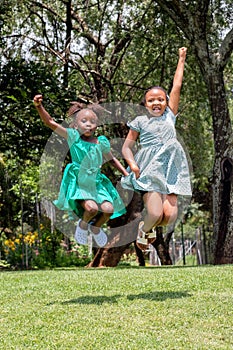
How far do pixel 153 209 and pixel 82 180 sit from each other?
75 cm

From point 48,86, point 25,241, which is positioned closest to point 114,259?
point 25,241

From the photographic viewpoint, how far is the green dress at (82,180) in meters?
4.66

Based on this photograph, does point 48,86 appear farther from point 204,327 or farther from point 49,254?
point 204,327

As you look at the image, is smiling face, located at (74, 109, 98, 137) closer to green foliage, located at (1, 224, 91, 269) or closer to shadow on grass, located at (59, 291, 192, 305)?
shadow on grass, located at (59, 291, 192, 305)

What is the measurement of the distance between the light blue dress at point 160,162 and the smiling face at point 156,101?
0.06m

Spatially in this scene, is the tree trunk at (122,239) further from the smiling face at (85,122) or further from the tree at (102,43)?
the smiling face at (85,122)

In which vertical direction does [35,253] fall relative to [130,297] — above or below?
below

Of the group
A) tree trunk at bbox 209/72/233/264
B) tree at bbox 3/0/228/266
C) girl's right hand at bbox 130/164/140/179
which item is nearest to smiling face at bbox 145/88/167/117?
girl's right hand at bbox 130/164/140/179

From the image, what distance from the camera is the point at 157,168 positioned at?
4430 millimetres

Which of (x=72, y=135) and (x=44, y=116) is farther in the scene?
(x=72, y=135)

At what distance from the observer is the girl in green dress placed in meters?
4.62

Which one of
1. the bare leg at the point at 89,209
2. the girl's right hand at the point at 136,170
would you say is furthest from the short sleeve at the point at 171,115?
the bare leg at the point at 89,209

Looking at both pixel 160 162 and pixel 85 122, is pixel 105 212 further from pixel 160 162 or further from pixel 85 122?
pixel 85 122

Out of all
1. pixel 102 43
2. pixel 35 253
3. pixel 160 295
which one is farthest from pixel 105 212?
pixel 35 253
